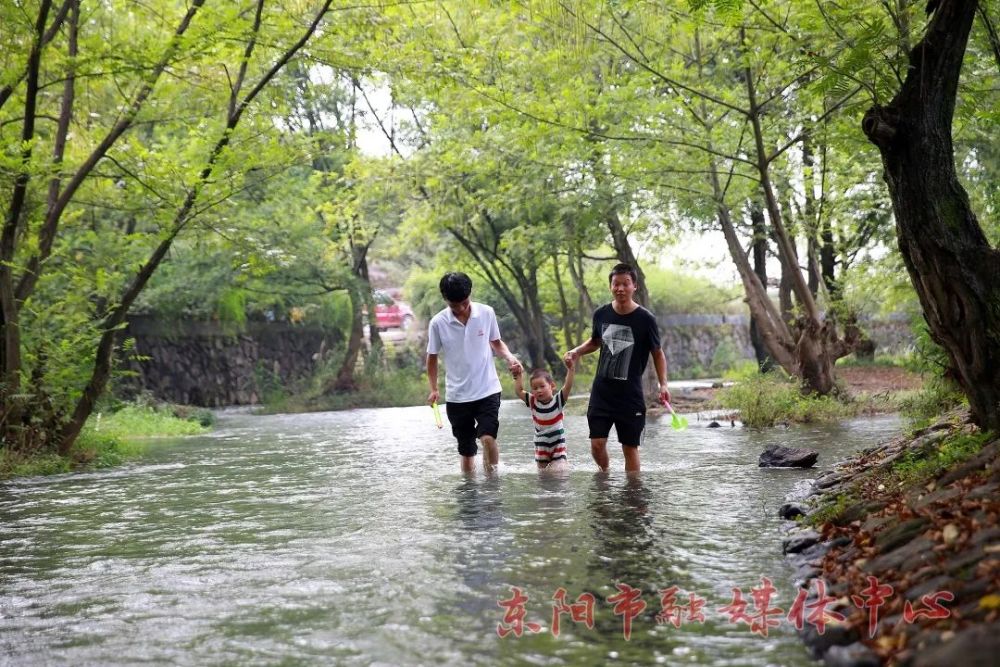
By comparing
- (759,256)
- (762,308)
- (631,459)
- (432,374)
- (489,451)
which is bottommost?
(631,459)

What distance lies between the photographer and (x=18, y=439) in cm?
1168

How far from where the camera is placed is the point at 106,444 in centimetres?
1365

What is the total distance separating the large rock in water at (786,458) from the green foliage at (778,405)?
495 centimetres

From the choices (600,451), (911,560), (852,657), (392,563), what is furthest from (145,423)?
(852,657)

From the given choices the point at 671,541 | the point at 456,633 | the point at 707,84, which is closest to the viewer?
the point at 456,633

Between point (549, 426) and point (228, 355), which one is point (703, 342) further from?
point (549, 426)

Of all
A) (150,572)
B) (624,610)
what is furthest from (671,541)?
(150,572)

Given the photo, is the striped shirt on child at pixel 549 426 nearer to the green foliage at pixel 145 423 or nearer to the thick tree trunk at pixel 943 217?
the thick tree trunk at pixel 943 217

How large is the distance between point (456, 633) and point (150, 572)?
95.1 inches

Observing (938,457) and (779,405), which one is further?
(779,405)

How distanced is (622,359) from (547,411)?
1.03 metres

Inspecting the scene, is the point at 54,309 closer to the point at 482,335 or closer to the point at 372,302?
the point at 482,335

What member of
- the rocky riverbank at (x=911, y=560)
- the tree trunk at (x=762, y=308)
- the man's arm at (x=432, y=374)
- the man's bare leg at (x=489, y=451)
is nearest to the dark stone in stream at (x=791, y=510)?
the rocky riverbank at (x=911, y=560)

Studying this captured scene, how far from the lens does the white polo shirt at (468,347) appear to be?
350 inches
